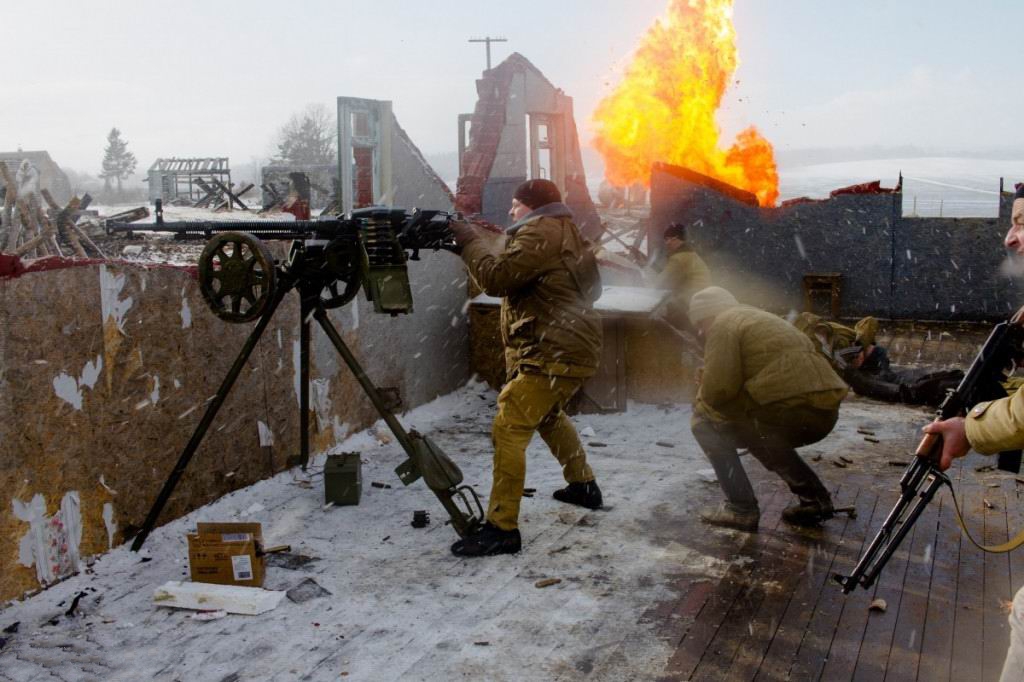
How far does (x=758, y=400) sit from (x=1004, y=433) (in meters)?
2.30

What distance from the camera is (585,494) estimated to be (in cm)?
599

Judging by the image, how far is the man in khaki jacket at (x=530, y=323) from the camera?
521 cm

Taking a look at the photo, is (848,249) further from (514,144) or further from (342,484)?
(342,484)

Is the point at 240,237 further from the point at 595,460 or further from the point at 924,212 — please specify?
the point at 924,212

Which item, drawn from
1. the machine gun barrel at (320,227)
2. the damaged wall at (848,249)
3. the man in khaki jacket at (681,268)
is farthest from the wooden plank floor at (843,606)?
the damaged wall at (848,249)

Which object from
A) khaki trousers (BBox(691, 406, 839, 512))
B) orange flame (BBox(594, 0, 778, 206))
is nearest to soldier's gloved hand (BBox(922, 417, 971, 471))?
khaki trousers (BBox(691, 406, 839, 512))

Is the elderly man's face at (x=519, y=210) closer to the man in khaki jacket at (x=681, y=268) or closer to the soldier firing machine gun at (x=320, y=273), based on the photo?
the soldier firing machine gun at (x=320, y=273)

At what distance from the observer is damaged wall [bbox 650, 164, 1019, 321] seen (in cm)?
1348

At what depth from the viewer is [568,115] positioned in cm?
2333

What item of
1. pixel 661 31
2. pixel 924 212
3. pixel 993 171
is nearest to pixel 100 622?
pixel 661 31

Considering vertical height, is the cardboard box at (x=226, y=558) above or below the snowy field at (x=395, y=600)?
above

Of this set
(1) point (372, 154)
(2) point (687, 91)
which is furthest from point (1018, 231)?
(2) point (687, 91)

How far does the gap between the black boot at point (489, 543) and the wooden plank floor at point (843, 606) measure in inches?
39.2

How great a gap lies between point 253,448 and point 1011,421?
16.2 ft
